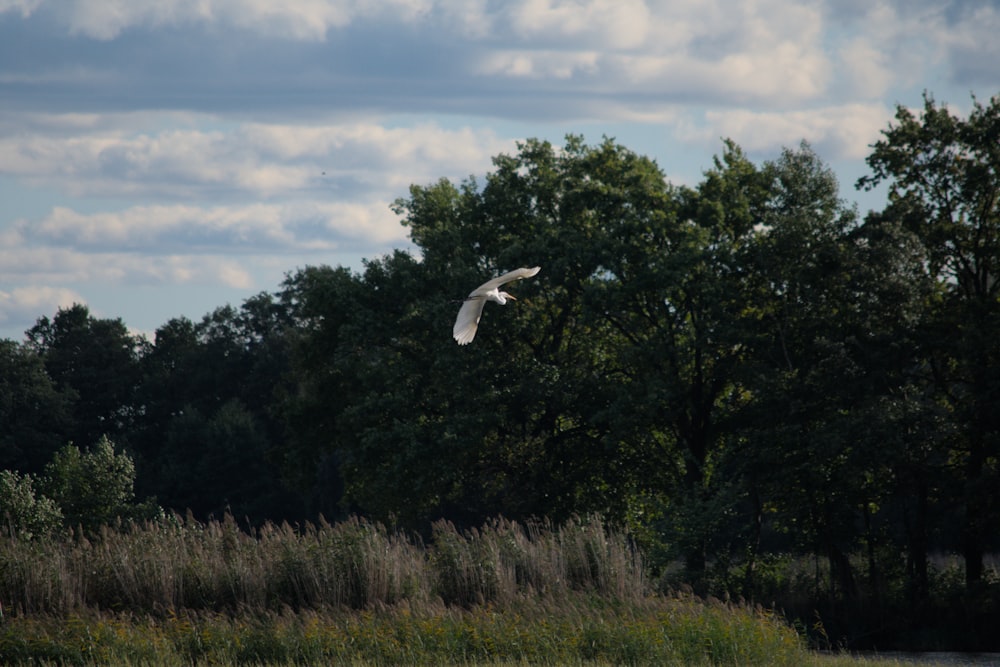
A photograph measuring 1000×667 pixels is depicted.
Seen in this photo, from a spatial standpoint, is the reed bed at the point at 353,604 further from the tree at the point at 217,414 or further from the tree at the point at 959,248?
the tree at the point at 217,414

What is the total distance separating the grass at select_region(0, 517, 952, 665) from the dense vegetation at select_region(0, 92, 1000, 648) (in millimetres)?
9245

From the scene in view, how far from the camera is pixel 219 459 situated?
5872cm

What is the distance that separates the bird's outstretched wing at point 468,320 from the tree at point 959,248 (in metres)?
13.6

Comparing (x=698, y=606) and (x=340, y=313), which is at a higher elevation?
(x=340, y=313)

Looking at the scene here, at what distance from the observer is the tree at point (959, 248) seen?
90.1 feet

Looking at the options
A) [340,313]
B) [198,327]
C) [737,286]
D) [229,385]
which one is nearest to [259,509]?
[229,385]

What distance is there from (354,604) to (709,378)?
16.4 meters

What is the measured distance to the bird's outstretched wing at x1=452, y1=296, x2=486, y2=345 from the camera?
18.2m

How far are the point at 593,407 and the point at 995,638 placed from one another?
39.3ft

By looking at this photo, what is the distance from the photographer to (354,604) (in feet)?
59.9

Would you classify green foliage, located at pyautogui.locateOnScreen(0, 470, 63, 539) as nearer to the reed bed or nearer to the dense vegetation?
the dense vegetation

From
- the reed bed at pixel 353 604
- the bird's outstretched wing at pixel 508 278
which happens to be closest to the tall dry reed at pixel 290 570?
the reed bed at pixel 353 604

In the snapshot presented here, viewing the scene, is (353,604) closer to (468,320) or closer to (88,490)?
(468,320)

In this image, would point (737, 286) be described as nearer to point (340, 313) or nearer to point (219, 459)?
point (340, 313)
